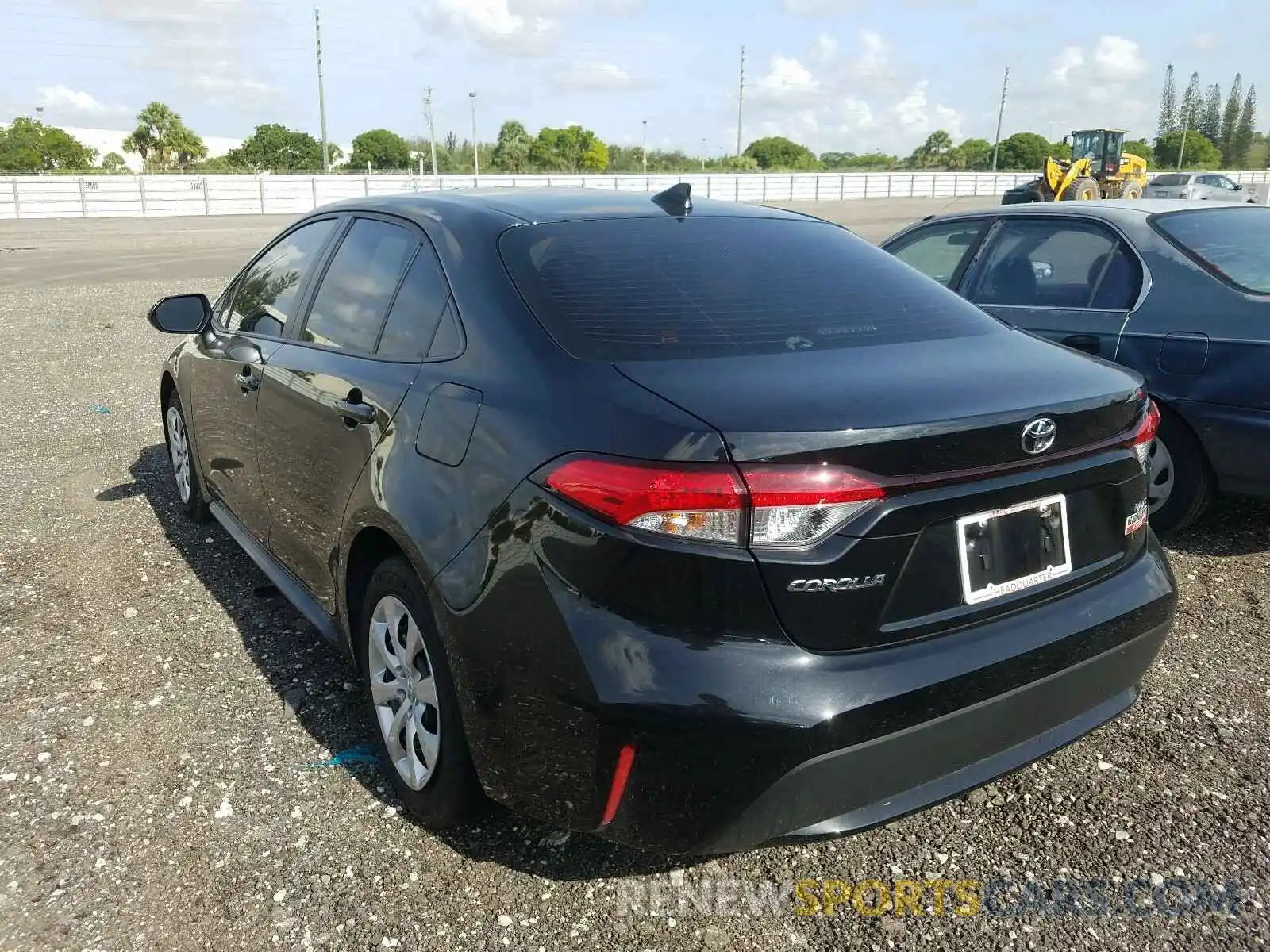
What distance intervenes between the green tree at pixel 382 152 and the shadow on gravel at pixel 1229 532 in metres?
105

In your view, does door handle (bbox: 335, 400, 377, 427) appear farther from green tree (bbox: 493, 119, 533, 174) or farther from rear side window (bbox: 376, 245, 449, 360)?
green tree (bbox: 493, 119, 533, 174)

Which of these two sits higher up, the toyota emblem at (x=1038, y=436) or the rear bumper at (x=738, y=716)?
the toyota emblem at (x=1038, y=436)

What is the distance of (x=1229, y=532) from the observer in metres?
4.82

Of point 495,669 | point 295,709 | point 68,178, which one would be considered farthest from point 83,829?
point 68,178

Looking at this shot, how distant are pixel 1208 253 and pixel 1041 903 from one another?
338 centimetres

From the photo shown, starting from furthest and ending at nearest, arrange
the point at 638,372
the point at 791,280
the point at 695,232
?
the point at 695,232 < the point at 791,280 < the point at 638,372

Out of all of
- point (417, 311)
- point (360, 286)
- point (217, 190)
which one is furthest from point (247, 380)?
point (217, 190)

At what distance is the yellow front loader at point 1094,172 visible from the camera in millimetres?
26188


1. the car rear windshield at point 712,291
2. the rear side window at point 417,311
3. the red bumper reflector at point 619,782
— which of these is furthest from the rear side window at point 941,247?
the red bumper reflector at point 619,782

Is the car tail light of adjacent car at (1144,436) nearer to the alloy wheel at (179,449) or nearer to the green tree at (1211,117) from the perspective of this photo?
the alloy wheel at (179,449)

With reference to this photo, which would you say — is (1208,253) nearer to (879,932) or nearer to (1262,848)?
(1262,848)

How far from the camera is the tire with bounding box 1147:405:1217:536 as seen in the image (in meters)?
4.36

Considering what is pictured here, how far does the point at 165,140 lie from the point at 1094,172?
77.8m

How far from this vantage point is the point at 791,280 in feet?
9.08
